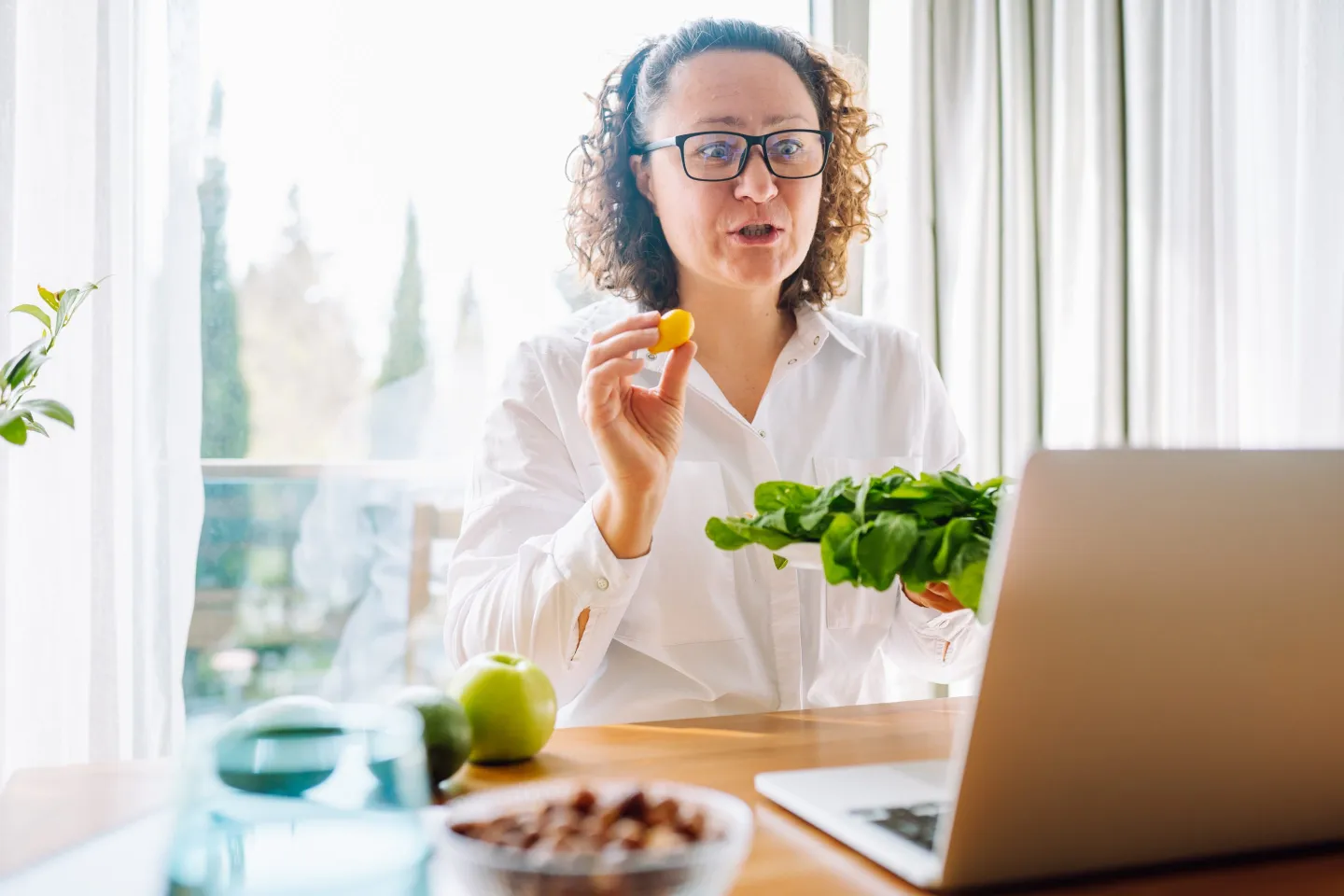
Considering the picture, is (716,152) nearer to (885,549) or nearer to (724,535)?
(724,535)

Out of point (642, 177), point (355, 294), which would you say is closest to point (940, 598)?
point (642, 177)

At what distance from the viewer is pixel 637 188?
1899 millimetres

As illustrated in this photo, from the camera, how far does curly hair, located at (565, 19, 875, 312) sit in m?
1.76

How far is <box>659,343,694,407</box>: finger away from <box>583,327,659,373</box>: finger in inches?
2.5

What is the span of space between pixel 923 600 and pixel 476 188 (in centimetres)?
181

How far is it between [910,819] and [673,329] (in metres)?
0.66

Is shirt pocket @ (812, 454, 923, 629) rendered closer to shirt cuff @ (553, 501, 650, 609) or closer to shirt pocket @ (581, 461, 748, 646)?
shirt pocket @ (581, 461, 748, 646)

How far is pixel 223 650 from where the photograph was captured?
243 centimetres

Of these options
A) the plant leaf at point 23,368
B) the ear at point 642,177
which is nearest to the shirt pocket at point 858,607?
the ear at point 642,177

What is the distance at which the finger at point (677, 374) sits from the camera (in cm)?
133

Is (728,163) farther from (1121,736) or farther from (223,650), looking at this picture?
(223,650)

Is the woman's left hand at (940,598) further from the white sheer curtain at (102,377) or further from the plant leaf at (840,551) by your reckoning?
the white sheer curtain at (102,377)

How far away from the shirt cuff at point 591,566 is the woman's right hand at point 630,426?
0.01 metres

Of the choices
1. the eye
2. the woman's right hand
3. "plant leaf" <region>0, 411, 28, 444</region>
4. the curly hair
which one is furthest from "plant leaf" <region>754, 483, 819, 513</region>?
the curly hair
